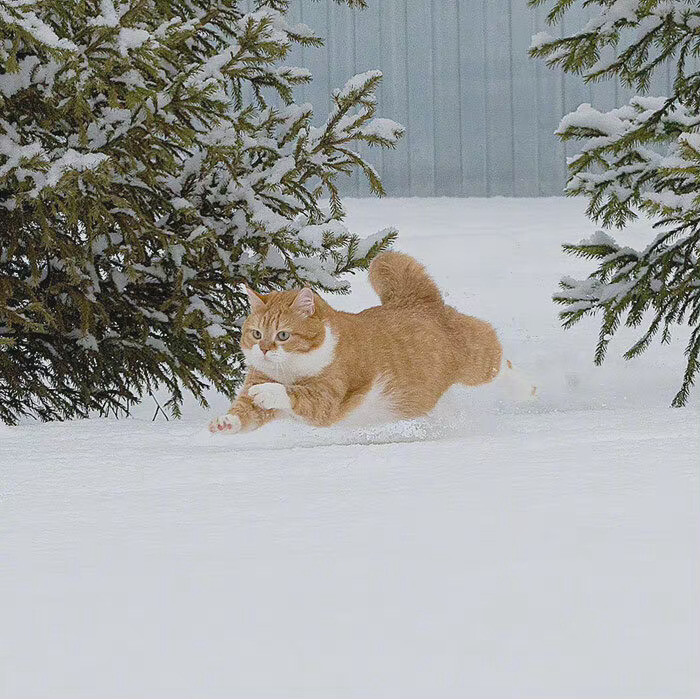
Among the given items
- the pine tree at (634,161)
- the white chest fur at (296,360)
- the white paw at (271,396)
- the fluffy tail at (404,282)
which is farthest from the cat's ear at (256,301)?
the pine tree at (634,161)

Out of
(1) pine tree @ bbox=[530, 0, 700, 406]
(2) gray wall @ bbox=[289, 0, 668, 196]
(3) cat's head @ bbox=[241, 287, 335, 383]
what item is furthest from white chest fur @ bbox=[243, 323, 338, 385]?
(2) gray wall @ bbox=[289, 0, 668, 196]

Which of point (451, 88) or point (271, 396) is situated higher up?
point (451, 88)

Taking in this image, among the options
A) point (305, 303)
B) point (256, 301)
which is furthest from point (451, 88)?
point (305, 303)

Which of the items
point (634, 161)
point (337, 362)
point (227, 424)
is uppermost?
point (634, 161)

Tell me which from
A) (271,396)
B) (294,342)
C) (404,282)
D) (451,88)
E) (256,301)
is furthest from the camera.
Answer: (451,88)

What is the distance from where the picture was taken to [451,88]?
10.0m

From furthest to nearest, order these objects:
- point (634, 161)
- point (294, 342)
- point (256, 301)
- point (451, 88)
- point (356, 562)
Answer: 1. point (451, 88)
2. point (634, 161)
3. point (256, 301)
4. point (294, 342)
5. point (356, 562)

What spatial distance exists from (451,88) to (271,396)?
763 cm

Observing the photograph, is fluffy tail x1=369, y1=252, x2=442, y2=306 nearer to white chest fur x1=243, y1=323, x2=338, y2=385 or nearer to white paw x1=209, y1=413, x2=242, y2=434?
white chest fur x1=243, y1=323, x2=338, y2=385

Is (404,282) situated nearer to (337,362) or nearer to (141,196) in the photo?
(337,362)

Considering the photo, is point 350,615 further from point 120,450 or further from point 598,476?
point 120,450

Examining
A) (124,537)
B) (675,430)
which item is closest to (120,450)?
(124,537)

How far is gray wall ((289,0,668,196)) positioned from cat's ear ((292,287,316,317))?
7.08m

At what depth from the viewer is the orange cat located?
2.98 metres
